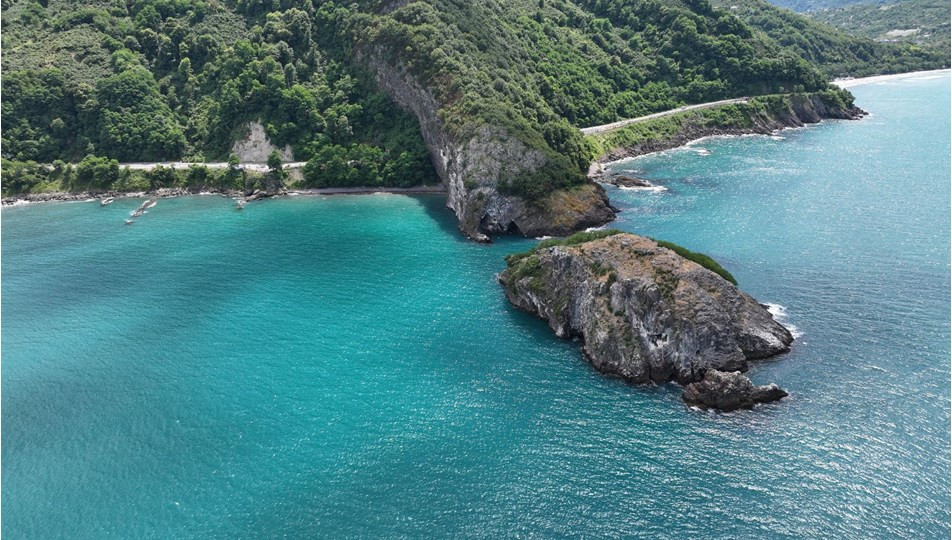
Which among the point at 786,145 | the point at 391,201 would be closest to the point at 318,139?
the point at 391,201

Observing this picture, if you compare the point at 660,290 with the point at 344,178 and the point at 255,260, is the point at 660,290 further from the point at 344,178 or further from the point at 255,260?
the point at 344,178

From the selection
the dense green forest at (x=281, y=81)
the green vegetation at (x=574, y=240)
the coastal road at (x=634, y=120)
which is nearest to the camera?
the green vegetation at (x=574, y=240)

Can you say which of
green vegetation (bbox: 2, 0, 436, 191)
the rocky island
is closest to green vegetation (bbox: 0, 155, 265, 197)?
green vegetation (bbox: 2, 0, 436, 191)

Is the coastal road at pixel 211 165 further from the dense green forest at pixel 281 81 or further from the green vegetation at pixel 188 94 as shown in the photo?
the dense green forest at pixel 281 81

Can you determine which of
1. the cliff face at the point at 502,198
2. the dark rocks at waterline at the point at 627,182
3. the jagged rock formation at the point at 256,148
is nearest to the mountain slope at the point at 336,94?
the cliff face at the point at 502,198

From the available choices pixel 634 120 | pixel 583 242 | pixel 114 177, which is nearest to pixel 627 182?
pixel 634 120

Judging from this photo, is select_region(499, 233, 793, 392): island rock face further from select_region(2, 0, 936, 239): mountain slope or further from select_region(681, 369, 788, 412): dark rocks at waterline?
select_region(2, 0, 936, 239): mountain slope

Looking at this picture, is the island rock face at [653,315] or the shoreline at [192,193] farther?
the shoreline at [192,193]
